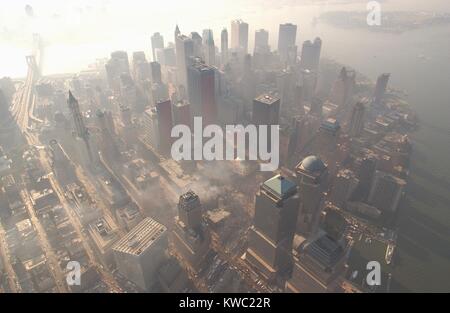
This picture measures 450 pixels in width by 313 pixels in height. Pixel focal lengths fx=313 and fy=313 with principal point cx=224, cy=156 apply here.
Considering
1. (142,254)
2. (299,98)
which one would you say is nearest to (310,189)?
(142,254)

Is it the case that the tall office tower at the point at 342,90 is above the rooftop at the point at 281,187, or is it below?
below

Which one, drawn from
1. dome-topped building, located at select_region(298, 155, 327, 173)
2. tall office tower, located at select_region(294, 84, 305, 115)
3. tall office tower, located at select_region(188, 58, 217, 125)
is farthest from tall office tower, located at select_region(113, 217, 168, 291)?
tall office tower, located at select_region(294, 84, 305, 115)

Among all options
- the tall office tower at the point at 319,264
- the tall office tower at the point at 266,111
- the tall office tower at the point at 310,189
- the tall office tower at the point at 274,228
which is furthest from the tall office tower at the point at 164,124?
the tall office tower at the point at 319,264

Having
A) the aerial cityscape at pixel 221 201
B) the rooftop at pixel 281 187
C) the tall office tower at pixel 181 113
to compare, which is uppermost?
the rooftop at pixel 281 187

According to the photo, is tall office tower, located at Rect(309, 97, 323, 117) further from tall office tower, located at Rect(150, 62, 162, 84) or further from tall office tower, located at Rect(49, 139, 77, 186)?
tall office tower, located at Rect(49, 139, 77, 186)

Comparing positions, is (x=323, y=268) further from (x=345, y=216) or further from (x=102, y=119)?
(x=102, y=119)

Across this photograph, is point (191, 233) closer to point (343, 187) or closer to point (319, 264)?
point (319, 264)

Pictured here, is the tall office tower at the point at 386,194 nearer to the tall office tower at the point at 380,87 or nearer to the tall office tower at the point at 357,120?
the tall office tower at the point at 357,120
